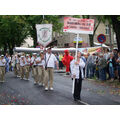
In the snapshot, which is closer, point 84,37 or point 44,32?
point 44,32

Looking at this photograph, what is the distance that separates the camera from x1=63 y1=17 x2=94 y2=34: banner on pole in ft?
31.0

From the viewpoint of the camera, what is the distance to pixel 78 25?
9477mm

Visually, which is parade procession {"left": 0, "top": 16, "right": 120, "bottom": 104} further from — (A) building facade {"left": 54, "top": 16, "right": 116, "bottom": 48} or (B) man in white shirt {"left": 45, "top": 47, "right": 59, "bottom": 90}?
(A) building facade {"left": 54, "top": 16, "right": 116, "bottom": 48}

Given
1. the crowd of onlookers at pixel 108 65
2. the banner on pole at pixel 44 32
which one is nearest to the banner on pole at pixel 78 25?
the banner on pole at pixel 44 32

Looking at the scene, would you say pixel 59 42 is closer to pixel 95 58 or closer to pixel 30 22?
pixel 30 22

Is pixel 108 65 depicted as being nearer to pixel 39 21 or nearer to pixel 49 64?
pixel 49 64

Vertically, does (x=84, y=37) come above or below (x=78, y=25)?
above

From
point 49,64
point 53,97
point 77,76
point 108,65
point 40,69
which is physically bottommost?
point 53,97

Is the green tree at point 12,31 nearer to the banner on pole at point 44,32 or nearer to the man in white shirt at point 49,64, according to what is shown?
the banner on pole at point 44,32

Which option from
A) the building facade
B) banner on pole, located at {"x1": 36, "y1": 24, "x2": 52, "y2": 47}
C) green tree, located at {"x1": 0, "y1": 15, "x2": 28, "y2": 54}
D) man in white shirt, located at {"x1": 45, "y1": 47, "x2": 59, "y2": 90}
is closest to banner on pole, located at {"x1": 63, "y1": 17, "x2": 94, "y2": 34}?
man in white shirt, located at {"x1": 45, "y1": 47, "x2": 59, "y2": 90}

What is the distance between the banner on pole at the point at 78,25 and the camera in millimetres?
9440

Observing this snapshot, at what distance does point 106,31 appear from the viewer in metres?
42.6

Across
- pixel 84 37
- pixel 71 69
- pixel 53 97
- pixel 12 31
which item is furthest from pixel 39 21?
pixel 71 69

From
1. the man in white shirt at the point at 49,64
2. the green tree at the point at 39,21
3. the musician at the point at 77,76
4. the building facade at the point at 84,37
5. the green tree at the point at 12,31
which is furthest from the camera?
the green tree at the point at 12,31
